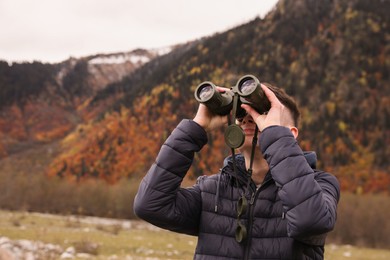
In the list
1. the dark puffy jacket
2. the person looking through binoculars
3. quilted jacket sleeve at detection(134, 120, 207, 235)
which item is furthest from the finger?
quilted jacket sleeve at detection(134, 120, 207, 235)

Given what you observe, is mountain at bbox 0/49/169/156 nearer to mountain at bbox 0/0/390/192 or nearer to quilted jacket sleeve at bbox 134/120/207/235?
mountain at bbox 0/0/390/192

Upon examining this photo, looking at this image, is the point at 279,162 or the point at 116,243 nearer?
the point at 279,162

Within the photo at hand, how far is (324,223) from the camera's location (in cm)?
242

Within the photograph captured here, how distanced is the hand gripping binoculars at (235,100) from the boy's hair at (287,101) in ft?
0.42

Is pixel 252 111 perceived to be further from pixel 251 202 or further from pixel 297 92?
pixel 297 92

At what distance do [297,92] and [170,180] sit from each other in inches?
2986

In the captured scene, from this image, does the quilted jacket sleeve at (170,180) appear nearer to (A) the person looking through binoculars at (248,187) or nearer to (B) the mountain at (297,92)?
(A) the person looking through binoculars at (248,187)

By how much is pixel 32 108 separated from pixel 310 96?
83694 mm

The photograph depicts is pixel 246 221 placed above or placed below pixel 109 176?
above

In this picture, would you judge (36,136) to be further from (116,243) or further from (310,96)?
(116,243)

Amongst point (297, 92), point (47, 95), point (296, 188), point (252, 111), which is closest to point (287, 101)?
point (252, 111)

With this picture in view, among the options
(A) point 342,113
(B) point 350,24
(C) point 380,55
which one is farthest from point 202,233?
(B) point 350,24

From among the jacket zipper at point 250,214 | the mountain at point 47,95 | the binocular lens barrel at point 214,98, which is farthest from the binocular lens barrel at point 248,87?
the mountain at point 47,95

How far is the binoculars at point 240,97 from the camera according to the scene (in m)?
2.63
